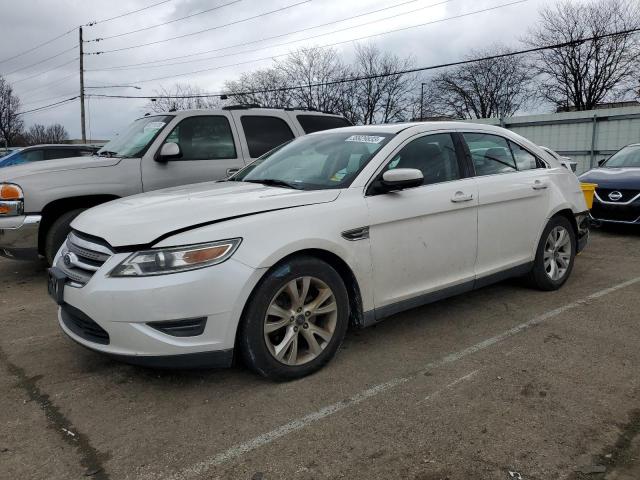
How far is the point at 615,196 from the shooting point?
8.33 metres

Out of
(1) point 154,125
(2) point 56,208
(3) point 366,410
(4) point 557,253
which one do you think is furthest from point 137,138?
(4) point 557,253

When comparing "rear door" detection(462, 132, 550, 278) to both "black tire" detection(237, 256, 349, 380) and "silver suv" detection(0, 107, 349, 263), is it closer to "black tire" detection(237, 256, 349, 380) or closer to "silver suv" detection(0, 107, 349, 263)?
"black tire" detection(237, 256, 349, 380)

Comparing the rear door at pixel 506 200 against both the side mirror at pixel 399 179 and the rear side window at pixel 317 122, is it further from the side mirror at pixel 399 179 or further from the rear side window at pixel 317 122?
the rear side window at pixel 317 122

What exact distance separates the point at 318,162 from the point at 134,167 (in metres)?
2.80

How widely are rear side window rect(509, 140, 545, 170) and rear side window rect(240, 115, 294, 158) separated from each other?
317 centimetres

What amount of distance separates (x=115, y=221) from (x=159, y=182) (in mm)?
2972

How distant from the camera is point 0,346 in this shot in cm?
404

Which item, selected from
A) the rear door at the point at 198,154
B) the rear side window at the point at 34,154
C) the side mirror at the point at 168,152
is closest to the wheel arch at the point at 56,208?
the rear door at the point at 198,154

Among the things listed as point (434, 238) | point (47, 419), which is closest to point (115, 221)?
point (47, 419)

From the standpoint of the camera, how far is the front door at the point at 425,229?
361cm

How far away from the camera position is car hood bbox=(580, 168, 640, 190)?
26.7 ft

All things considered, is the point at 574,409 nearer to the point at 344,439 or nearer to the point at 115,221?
the point at 344,439

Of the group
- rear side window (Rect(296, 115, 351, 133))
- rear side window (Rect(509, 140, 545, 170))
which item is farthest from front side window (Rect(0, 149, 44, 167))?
rear side window (Rect(509, 140, 545, 170))

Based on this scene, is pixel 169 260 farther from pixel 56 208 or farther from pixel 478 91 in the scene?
pixel 478 91
